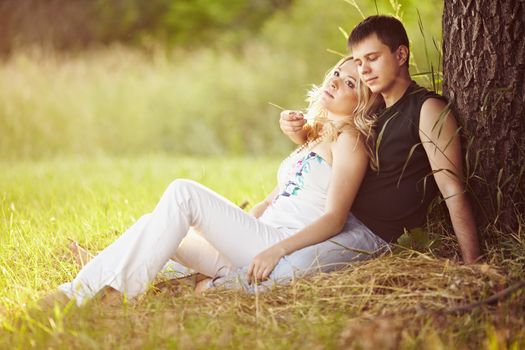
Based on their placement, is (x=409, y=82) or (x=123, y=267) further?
(x=409, y=82)

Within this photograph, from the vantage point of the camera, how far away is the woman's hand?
313cm

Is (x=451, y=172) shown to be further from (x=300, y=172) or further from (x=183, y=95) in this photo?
(x=183, y=95)

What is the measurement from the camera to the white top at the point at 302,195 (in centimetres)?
337

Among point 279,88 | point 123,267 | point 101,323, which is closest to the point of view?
point 101,323

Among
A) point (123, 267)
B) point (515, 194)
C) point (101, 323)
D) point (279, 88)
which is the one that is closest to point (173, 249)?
point (123, 267)

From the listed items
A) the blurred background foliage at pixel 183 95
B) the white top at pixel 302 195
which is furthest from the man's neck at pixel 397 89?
the blurred background foliage at pixel 183 95

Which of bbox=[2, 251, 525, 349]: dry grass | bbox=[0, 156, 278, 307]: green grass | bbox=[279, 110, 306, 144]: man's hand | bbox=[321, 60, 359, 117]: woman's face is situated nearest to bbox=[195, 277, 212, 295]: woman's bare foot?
bbox=[2, 251, 525, 349]: dry grass

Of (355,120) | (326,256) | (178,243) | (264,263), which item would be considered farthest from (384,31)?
(178,243)

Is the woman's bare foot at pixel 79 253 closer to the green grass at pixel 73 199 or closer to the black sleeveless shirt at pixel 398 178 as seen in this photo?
the green grass at pixel 73 199

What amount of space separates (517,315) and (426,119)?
0.92 metres

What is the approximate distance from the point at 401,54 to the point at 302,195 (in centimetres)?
74

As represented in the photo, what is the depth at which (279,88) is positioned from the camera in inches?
416

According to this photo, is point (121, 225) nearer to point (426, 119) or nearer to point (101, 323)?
point (101, 323)

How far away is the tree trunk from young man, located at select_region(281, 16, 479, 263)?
4.5 inches
